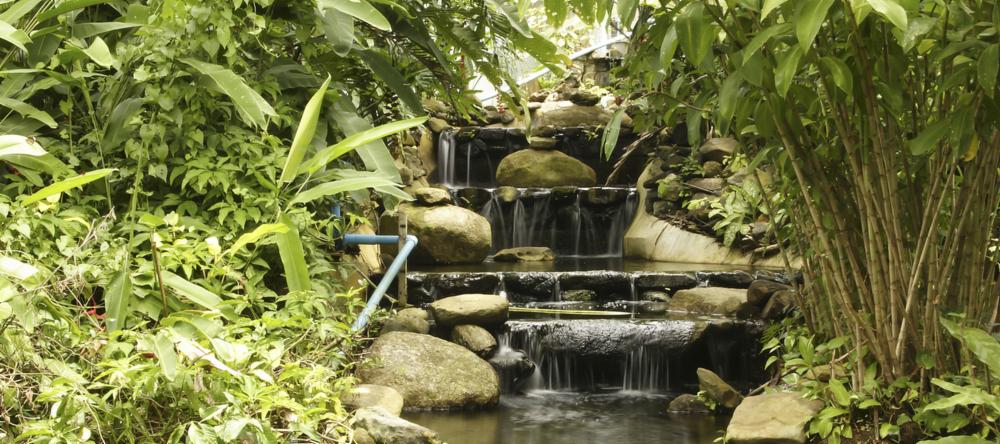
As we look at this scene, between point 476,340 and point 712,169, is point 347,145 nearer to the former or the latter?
point 476,340

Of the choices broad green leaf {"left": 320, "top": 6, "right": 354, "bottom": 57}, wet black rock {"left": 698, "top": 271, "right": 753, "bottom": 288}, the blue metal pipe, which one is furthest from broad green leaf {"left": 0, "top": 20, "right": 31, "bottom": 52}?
wet black rock {"left": 698, "top": 271, "right": 753, "bottom": 288}

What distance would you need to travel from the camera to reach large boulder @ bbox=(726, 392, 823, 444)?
343 centimetres

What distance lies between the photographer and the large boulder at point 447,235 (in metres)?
8.93

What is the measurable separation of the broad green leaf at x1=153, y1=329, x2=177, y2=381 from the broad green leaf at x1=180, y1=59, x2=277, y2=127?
0.95 m

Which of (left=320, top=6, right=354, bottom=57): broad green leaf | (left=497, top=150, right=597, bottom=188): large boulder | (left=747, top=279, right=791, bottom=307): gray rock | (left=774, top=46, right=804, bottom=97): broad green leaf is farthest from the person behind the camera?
(left=497, top=150, right=597, bottom=188): large boulder

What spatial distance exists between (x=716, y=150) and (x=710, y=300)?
324 cm

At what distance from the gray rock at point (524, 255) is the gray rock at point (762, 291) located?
135 inches

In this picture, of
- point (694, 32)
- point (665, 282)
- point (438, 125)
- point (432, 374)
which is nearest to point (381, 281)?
point (432, 374)

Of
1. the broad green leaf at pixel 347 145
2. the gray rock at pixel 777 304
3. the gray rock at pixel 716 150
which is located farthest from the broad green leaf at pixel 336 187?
the gray rock at pixel 716 150

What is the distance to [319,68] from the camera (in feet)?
14.2

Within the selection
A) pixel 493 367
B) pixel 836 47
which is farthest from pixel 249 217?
pixel 493 367

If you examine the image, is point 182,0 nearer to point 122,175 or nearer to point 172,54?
point 172,54

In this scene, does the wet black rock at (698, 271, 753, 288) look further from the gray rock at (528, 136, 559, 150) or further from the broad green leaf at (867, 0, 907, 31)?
the broad green leaf at (867, 0, 907, 31)

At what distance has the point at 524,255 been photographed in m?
9.66
